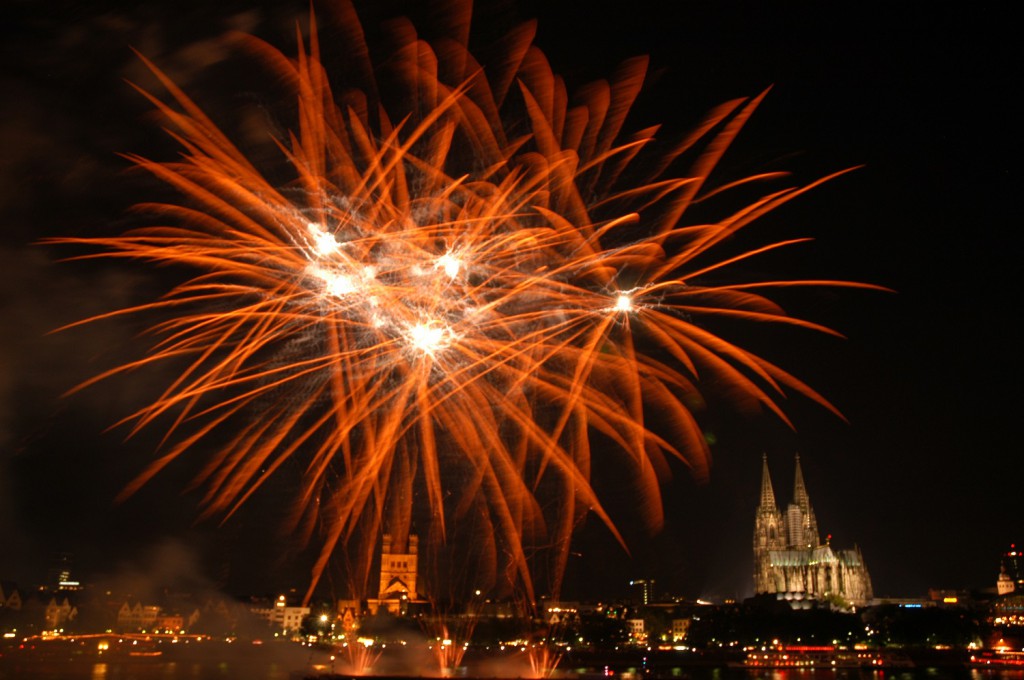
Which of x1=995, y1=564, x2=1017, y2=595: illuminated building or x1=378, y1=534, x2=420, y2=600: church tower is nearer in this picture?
x1=378, y1=534, x2=420, y2=600: church tower

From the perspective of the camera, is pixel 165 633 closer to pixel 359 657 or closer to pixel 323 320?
pixel 359 657

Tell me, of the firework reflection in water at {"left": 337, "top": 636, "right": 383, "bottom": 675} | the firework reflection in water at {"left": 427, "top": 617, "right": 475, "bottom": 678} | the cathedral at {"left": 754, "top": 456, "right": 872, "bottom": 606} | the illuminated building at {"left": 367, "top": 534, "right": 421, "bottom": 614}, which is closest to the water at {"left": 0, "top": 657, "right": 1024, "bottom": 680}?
the firework reflection in water at {"left": 337, "top": 636, "right": 383, "bottom": 675}

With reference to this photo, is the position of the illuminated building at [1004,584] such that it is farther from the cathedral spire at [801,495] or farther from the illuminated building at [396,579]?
the illuminated building at [396,579]

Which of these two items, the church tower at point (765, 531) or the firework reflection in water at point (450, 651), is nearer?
the firework reflection in water at point (450, 651)

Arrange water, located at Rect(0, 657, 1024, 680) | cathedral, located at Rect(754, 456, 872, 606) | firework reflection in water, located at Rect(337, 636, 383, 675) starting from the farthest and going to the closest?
cathedral, located at Rect(754, 456, 872, 606) < firework reflection in water, located at Rect(337, 636, 383, 675) < water, located at Rect(0, 657, 1024, 680)

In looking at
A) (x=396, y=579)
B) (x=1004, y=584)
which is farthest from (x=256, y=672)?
(x=1004, y=584)

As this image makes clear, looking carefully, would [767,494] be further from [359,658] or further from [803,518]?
[359,658]

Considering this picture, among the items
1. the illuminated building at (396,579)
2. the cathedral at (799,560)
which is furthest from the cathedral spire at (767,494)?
the illuminated building at (396,579)

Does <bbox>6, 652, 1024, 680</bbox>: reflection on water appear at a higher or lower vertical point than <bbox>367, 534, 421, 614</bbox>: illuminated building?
lower

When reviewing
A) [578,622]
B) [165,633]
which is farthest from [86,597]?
[578,622]

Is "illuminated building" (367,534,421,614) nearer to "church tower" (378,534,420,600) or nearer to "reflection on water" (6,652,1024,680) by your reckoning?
"church tower" (378,534,420,600)
